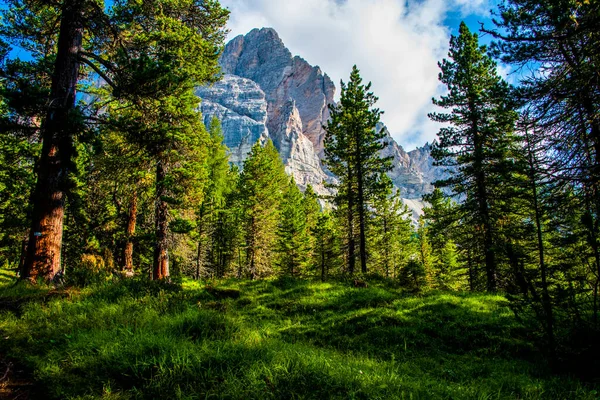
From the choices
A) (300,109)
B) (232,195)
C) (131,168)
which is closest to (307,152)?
(300,109)

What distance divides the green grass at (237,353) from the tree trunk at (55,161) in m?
1.11

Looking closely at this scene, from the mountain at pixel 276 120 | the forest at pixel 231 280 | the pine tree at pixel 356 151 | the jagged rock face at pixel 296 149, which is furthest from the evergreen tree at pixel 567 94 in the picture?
the jagged rock face at pixel 296 149

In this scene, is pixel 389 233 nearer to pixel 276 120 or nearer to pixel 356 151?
pixel 356 151

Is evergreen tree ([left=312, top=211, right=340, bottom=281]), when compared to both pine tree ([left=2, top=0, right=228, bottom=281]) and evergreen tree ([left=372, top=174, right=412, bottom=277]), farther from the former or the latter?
pine tree ([left=2, top=0, right=228, bottom=281])

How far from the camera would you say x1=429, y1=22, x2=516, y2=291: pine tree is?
51.9 ft

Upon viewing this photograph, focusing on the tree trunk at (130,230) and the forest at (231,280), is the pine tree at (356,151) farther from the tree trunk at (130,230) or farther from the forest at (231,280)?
the tree trunk at (130,230)

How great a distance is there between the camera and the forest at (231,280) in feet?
10.7

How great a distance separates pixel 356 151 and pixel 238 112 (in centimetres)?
16517

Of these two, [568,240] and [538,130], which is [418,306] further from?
[538,130]

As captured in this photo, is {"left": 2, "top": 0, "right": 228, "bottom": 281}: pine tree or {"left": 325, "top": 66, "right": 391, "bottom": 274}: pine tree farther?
{"left": 325, "top": 66, "right": 391, "bottom": 274}: pine tree

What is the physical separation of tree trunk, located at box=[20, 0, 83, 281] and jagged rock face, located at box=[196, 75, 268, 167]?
137470 mm

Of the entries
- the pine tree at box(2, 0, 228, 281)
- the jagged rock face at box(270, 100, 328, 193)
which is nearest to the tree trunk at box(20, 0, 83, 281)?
the pine tree at box(2, 0, 228, 281)

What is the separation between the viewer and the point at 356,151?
69.7 ft

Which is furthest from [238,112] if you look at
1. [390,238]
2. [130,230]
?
[130,230]
